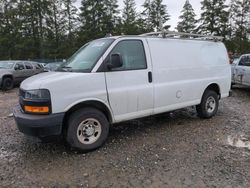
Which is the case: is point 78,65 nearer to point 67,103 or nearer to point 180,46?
point 67,103

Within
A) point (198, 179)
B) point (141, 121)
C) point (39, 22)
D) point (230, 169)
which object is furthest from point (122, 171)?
point (39, 22)

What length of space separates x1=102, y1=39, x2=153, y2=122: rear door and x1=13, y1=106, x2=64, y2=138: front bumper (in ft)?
3.37

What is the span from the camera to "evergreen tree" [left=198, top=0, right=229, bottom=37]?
148ft

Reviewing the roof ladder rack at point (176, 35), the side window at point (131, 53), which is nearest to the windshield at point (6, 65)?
the roof ladder rack at point (176, 35)

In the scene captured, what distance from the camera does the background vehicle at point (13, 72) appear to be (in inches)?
525

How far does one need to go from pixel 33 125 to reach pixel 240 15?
4914cm

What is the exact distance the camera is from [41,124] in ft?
13.1

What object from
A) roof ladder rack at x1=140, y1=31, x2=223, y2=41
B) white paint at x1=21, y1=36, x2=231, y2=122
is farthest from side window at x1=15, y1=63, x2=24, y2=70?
roof ladder rack at x1=140, y1=31, x2=223, y2=41

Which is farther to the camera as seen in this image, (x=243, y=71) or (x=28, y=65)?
(x=28, y=65)

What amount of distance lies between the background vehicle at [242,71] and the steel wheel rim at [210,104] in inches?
172

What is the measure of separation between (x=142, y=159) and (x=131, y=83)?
142cm

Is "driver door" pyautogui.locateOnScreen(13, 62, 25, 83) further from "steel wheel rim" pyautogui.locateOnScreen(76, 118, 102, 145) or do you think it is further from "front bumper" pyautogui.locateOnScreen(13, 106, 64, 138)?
"steel wheel rim" pyautogui.locateOnScreen(76, 118, 102, 145)

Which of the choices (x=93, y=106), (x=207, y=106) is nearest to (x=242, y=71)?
(x=207, y=106)

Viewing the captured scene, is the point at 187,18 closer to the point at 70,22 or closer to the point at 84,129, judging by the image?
the point at 70,22
